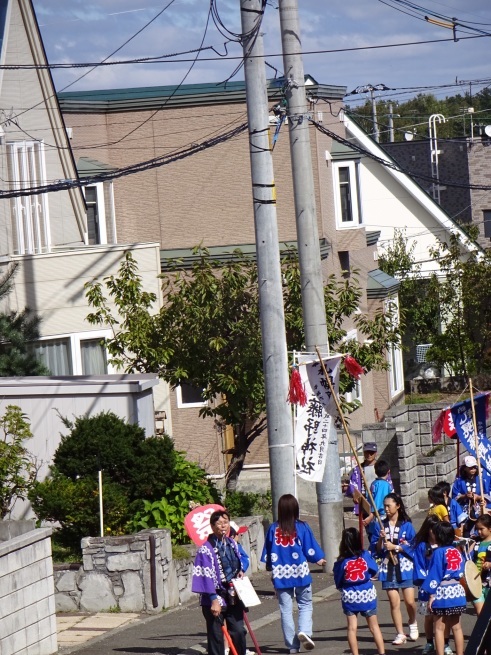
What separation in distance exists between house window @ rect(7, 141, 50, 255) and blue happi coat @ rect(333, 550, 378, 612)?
1324cm

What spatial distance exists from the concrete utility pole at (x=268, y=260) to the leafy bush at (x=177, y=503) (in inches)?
58.0

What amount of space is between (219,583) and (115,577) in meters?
3.47

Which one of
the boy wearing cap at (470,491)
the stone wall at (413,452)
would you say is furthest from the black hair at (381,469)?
the stone wall at (413,452)

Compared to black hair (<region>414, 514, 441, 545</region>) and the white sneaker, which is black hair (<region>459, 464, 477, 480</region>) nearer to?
black hair (<region>414, 514, 441, 545</region>)

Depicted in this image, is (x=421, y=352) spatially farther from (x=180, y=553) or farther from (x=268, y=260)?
(x=268, y=260)

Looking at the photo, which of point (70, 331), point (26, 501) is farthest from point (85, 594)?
point (70, 331)

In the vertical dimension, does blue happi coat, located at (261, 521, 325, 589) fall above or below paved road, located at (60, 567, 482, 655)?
above

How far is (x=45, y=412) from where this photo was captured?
16125 mm

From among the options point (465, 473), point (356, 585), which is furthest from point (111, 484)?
point (356, 585)

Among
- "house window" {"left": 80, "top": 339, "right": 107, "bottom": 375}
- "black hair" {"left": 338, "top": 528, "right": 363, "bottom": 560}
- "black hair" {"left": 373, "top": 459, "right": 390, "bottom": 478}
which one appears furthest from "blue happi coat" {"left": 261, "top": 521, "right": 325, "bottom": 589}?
"house window" {"left": 80, "top": 339, "right": 107, "bottom": 375}

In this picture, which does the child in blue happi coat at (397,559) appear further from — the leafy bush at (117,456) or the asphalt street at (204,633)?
the leafy bush at (117,456)

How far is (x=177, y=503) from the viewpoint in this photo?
48.1 feet

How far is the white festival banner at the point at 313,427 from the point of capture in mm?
13672

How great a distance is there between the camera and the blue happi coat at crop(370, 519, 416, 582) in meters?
11.3
